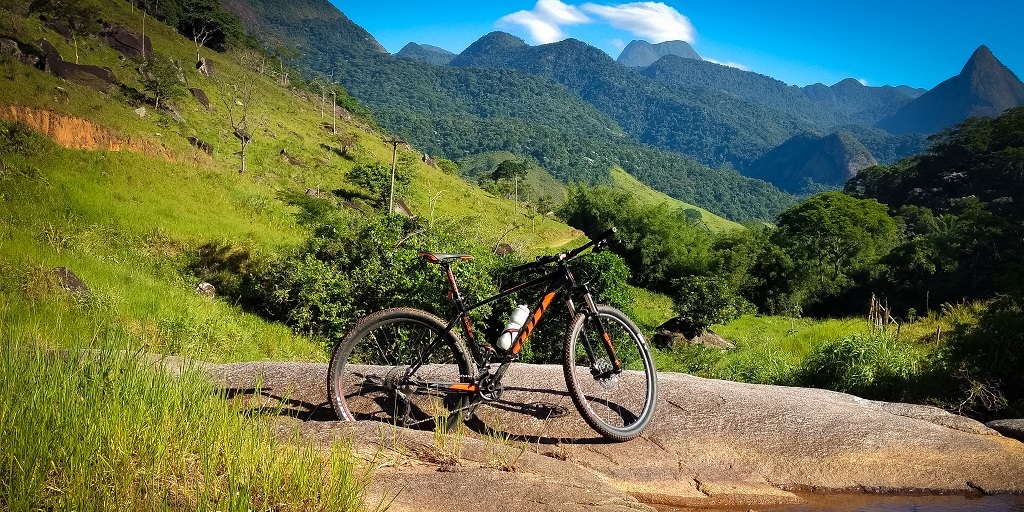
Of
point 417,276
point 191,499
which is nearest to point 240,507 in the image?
point 191,499

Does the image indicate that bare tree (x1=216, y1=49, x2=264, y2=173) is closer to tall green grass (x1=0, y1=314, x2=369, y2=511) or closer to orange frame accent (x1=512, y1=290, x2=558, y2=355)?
orange frame accent (x1=512, y1=290, x2=558, y2=355)

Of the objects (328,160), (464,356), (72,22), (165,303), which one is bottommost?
(165,303)

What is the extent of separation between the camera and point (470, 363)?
17.0ft

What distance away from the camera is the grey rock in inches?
235

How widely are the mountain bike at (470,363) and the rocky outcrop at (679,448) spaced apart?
0.81 ft

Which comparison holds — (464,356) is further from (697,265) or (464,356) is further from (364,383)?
(697,265)

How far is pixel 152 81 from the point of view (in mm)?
57344

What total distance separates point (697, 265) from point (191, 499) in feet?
237

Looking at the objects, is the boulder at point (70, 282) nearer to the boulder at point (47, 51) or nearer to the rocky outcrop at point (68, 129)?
the rocky outcrop at point (68, 129)

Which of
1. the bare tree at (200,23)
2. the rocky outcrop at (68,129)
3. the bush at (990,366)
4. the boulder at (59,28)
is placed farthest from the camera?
the bare tree at (200,23)

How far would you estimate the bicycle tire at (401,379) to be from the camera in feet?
16.9

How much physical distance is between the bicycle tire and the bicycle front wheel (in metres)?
0.88

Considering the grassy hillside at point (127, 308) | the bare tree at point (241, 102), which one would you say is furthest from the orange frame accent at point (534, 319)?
the bare tree at point (241, 102)

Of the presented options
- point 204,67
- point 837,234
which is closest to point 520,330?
point 837,234
